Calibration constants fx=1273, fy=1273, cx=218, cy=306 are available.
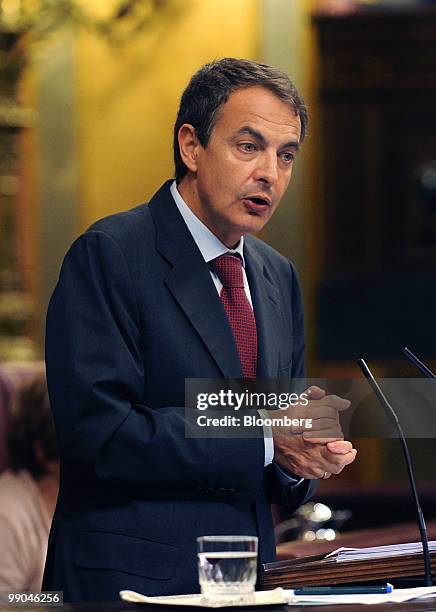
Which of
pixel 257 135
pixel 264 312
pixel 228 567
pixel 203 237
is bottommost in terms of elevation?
pixel 228 567

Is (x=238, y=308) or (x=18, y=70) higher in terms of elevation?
(x=18, y=70)

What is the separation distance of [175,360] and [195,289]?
114 mm

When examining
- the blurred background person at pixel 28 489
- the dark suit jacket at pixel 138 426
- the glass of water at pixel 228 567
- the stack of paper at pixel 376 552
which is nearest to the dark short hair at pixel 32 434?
the blurred background person at pixel 28 489

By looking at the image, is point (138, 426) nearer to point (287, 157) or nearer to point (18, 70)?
point (287, 157)

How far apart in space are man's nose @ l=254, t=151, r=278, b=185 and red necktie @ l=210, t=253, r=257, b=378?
0.16 meters

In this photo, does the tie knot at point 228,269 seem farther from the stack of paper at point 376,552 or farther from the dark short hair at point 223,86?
the stack of paper at point 376,552

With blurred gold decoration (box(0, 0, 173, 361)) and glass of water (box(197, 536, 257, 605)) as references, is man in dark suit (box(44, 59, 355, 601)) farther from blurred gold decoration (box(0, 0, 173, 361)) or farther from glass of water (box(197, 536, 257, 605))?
blurred gold decoration (box(0, 0, 173, 361))

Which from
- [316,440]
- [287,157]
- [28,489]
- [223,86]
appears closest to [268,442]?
[316,440]

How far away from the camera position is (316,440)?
1.62 meters

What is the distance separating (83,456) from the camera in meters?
1.67

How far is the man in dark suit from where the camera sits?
1664 millimetres

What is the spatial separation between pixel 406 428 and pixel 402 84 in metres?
3.65

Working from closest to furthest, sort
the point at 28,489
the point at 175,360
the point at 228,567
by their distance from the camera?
the point at 228,567 → the point at 175,360 → the point at 28,489

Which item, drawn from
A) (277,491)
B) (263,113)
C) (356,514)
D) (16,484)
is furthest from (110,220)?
(356,514)
